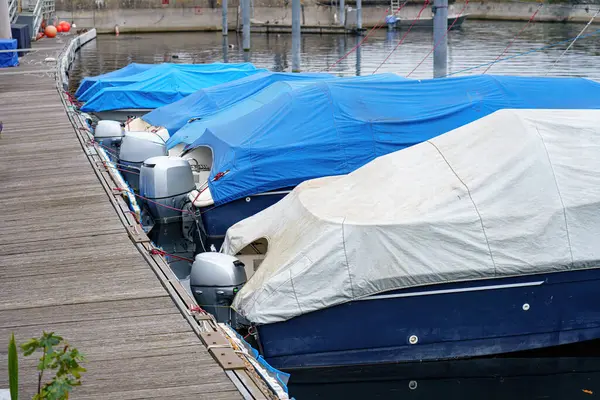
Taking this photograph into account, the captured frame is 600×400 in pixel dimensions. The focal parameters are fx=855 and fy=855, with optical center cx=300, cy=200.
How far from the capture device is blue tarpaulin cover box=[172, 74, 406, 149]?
18.2 metres

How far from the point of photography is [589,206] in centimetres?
1003

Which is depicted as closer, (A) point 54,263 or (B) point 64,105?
(A) point 54,263

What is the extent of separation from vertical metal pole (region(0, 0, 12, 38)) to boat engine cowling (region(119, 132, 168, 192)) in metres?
21.4

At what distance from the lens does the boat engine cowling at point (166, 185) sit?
16422 mm

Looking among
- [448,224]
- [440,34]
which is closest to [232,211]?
[448,224]

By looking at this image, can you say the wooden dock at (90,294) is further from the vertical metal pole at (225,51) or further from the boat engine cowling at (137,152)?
the vertical metal pole at (225,51)

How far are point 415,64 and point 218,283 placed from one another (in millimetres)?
38877

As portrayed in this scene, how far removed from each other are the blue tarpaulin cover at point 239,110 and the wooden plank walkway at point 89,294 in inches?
123

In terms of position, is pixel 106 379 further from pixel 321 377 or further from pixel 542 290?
pixel 542 290

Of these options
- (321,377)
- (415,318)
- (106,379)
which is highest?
(106,379)

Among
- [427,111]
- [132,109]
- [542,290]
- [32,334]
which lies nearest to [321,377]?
[542,290]

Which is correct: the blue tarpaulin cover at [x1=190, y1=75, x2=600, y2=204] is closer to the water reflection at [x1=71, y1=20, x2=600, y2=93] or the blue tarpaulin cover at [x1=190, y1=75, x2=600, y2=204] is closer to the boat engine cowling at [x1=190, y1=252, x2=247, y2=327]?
the boat engine cowling at [x1=190, y1=252, x2=247, y2=327]

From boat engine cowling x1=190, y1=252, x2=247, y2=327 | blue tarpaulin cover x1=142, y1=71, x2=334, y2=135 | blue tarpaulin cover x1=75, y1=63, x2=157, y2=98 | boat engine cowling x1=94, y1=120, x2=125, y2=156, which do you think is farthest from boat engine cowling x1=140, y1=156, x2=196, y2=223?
blue tarpaulin cover x1=75, y1=63, x2=157, y2=98

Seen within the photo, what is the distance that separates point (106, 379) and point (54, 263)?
11.5 feet
